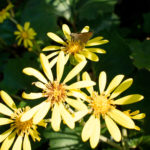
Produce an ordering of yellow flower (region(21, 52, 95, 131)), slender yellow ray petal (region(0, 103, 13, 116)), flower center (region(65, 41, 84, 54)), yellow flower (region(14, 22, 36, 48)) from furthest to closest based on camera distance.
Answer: yellow flower (region(14, 22, 36, 48)) → flower center (region(65, 41, 84, 54)) → slender yellow ray petal (region(0, 103, 13, 116)) → yellow flower (region(21, 52, 95, 131))

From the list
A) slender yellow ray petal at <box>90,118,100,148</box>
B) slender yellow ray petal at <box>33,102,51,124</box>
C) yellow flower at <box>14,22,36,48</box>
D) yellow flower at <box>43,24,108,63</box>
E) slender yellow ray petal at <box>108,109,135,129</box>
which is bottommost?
slender yellow ray petal at <box>90,118,100,148</box>

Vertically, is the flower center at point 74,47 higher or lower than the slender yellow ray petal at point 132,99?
higher

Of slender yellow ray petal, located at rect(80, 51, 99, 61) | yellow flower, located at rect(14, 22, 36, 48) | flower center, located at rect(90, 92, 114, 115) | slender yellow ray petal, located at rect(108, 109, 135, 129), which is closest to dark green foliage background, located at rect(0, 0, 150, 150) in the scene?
yellow flower, located at rect(14, 22, 36, 48)

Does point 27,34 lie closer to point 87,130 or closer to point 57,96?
point 57,96

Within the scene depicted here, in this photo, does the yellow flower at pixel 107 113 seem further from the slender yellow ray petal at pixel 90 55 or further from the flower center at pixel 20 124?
the flower center at pixel 20 124

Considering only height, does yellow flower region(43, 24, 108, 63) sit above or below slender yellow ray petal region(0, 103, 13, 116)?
above

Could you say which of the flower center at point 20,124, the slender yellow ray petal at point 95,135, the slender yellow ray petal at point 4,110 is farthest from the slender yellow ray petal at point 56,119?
the slender yellow ray petal at point 4,110

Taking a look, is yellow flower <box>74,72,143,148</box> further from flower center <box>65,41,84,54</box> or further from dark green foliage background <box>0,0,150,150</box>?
dark green foliage background <box>0,0,150,150</box>

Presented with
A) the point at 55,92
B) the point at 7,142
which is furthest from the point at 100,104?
the point at 7,142
